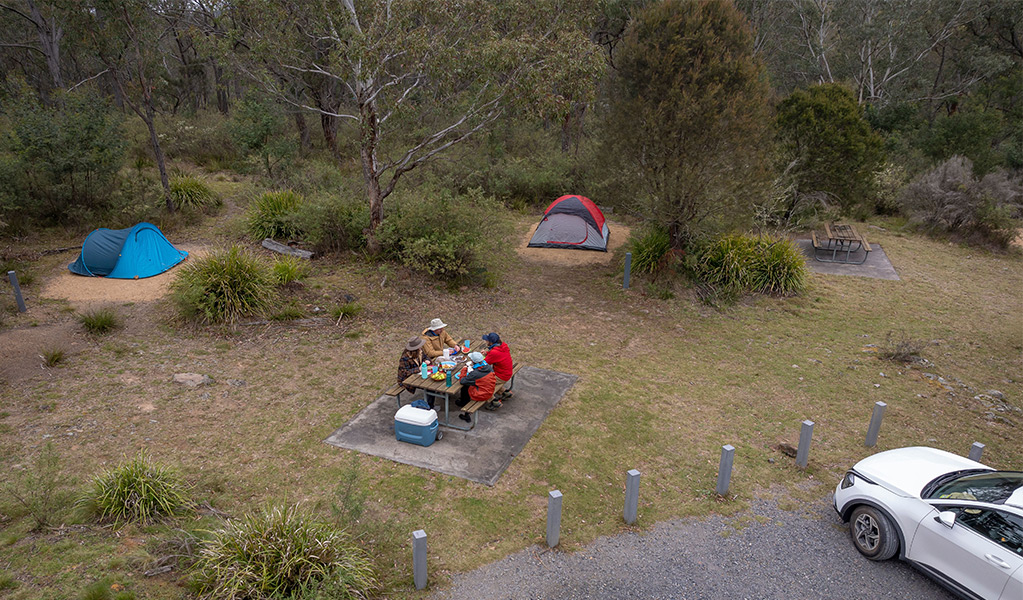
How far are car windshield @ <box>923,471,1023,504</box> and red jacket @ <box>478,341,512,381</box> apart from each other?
4.60m

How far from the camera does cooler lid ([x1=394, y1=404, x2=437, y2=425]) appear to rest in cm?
666

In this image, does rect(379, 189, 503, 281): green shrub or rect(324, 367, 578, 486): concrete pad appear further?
rect(379, 189, 503, 281): green shrub

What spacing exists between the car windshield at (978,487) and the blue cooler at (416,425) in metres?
5.08

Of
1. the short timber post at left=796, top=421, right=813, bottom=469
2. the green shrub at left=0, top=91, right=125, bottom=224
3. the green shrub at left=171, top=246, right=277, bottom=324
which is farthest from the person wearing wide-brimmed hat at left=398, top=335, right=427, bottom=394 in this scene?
the green shrub at left=0, top=91, right=125, bottom=224

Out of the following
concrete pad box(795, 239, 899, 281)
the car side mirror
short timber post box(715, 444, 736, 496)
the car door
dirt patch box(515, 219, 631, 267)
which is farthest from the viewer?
dirt patch box(515, 219, 631, 267)

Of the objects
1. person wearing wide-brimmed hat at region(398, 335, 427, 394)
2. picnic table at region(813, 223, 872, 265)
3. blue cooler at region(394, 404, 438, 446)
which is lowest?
blue cooler at region(394, 404, 438, 446)

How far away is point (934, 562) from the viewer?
16.1 ft

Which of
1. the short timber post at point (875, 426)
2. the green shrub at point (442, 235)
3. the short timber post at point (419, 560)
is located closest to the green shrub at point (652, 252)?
the green shrub at point (442, 235)

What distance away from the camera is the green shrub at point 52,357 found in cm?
818

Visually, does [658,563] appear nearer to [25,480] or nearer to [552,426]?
[552,426]

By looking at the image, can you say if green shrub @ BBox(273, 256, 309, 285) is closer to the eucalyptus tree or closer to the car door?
the eucalyptus tree

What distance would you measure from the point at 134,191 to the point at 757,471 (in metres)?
16.6

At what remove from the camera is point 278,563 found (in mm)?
4344

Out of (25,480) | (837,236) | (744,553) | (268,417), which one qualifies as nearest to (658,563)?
(744,553)
